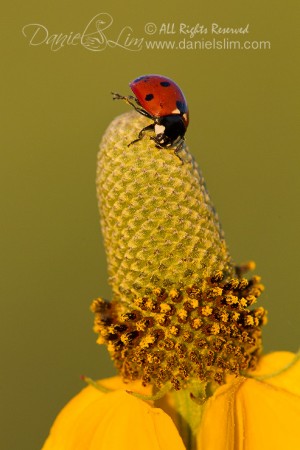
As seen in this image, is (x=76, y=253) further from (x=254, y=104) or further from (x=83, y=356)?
(x=254, y=104)

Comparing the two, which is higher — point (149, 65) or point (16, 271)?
point (149, 65)

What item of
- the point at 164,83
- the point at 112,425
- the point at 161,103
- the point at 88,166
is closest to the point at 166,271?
the point at 112,425

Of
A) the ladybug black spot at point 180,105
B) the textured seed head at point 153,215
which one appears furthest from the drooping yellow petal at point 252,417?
the ladybug black spot at point 180,105

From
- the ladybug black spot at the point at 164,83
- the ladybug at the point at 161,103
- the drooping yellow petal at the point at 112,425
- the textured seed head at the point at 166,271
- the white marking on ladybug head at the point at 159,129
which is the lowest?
the drooping yellow petal at the point at 112,425

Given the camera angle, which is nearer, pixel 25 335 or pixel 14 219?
pixel 25 335

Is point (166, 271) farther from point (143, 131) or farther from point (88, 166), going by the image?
point (88, 166)

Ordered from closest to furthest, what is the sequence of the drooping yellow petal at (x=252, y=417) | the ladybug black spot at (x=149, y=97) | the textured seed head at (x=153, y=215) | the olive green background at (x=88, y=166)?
the drooping yellow petal at (x=252, y=417)
the textured seed head at (x=153, y=215)
the ladybug black spot at (x=149, y=97)
the olive green background at (x=88, y=166)

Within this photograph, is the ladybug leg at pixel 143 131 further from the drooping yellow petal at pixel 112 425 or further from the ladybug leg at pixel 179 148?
the drooping yellow petal at pixel 112 425

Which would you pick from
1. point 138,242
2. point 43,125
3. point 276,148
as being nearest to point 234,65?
point 276,148
